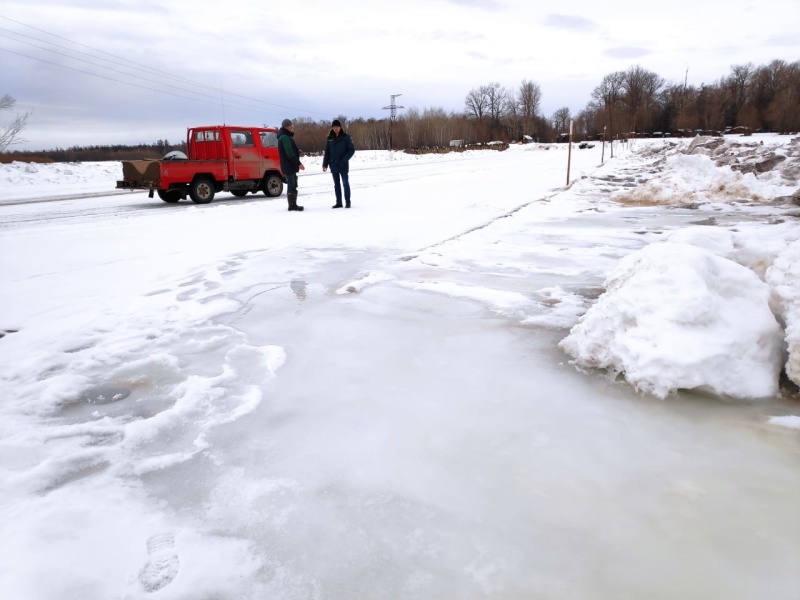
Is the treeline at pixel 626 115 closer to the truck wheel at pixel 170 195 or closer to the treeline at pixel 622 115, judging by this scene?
the treeline at pixel 622 115

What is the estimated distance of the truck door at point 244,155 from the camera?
43.4ft

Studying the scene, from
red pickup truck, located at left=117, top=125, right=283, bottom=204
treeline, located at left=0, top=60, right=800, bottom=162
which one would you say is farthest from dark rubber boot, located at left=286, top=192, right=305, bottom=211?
treeline, located at left=0, top=60, right=800, bottom=162

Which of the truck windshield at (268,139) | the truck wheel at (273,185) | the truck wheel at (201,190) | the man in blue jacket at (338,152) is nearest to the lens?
the man in blue jacket at (338,152)

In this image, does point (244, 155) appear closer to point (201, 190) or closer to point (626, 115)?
point (201, 190)

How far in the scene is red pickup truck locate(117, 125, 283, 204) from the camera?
41.2 feet

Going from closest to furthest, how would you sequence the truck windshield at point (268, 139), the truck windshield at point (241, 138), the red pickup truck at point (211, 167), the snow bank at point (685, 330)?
the snow bank at point (685, 330)
the red pickup truck at point (211, 167)
the truck windshield at point (241, 138)
the truck windshield at point (268, 139)

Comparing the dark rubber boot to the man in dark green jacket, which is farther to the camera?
the man in dark green jacket

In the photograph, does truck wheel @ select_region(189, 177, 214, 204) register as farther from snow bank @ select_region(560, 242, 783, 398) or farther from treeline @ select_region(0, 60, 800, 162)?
treeline @ select_region(0, 60, 800, 162)

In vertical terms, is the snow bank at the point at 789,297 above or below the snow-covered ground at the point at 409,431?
above

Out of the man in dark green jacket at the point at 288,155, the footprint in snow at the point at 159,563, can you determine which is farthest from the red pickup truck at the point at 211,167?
the footprint in snow at the point at 159,563

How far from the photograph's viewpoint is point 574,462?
2.27 metres

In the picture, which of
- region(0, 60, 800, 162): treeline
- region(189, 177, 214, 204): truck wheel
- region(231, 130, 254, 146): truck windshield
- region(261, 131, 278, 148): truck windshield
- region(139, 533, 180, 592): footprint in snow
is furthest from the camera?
region(0, 60, 800, 162): treeline

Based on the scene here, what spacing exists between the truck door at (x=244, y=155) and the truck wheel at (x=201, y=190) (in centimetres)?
68

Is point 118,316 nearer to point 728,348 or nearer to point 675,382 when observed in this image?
point 675,382
